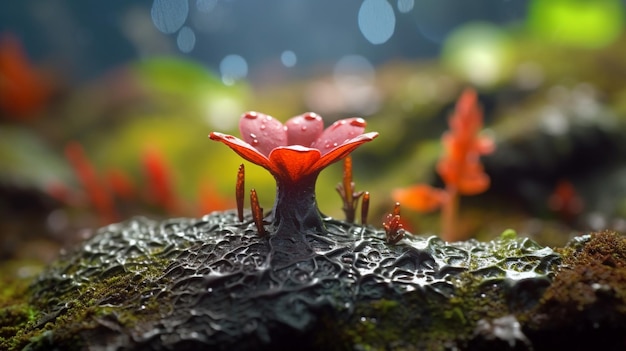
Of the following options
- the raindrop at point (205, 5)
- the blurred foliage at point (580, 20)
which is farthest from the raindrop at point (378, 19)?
the raindrop at point (205, 5)

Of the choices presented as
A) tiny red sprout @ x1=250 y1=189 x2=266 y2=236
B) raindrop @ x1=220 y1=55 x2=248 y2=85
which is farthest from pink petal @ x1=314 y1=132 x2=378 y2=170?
raindrop @ x1=220 y1=55 x2=248 y2=85

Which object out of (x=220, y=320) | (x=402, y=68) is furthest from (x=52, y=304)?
(x=402, y=68)

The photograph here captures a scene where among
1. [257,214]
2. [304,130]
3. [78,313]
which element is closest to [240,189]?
[257,214]

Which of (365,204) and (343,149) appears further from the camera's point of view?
(365,204)

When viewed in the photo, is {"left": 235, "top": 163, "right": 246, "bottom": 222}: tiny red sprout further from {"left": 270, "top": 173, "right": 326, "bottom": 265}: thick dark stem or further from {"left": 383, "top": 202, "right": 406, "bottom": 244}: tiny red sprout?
{"left": 383, "top": 202, "right": 406, "bottom": 244}: tiny red sprout

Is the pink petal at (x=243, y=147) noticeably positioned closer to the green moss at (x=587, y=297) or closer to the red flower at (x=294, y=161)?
the red flower at (x=294, y=161)

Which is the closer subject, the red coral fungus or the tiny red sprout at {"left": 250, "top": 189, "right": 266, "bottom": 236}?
the tiny red sprout at {"left": 250, "top": 189, "right": 266, "bottom": 236}

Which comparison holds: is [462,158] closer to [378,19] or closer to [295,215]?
[295,215]
